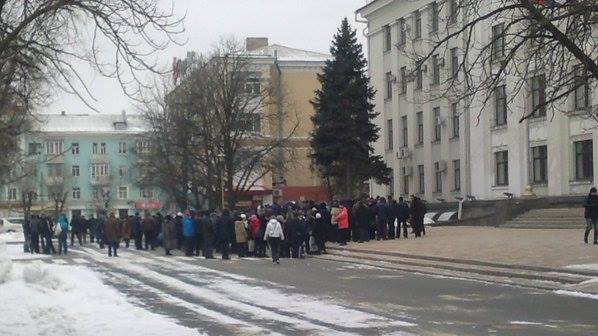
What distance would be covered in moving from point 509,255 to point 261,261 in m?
8.52

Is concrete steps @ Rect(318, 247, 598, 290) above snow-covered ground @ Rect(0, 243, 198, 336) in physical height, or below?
below

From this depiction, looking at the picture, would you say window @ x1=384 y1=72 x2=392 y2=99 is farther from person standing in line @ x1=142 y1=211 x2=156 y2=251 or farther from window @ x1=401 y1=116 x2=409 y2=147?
person standing in line @ x1=142 y1=211 x2=156 y2=251

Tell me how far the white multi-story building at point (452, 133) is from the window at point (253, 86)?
8789mm

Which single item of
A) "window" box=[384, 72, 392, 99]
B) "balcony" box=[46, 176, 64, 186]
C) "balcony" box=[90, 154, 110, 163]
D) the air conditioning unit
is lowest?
the air conditioning unit

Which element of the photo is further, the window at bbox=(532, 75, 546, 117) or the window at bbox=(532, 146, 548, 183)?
the window at bbox=(532, 146, 548, 183)

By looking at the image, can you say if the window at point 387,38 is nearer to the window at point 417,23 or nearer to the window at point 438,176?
the window at point 417,23

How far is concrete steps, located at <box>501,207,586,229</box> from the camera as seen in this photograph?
1607 inches

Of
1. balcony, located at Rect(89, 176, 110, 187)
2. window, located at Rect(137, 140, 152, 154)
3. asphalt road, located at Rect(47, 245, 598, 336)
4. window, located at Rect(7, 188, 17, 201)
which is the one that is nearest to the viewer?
asphalt road, located at Rect(47, 245, 598, 336)

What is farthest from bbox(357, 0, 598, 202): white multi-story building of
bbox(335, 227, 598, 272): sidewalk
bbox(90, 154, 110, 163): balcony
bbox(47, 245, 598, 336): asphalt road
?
bbox(90, 154, 110, 163): balcony

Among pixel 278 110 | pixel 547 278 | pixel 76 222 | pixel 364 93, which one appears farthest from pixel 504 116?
pixel 547 278

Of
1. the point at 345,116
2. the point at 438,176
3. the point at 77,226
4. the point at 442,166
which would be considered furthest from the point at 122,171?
the point at 77,226

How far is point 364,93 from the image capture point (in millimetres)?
57406

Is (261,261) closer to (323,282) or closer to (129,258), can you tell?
(129,258)

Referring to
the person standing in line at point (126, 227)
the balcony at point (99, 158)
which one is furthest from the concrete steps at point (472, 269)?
the balcony at point (99, 158)
